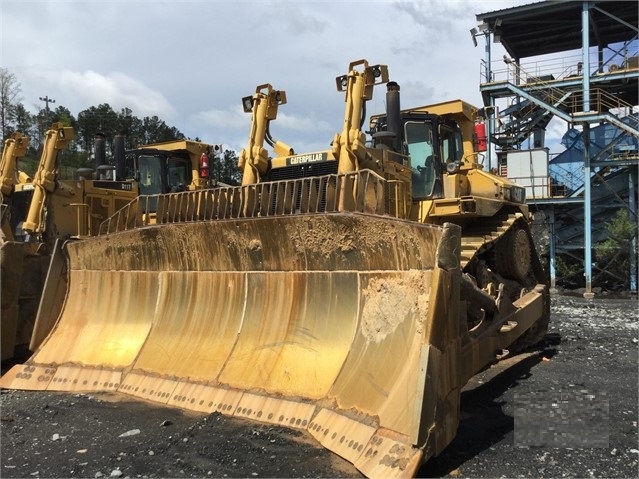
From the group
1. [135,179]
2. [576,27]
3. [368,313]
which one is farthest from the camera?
[576,27]

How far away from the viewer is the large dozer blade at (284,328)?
397 cm

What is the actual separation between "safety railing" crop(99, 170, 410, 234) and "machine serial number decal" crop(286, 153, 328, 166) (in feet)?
3.48

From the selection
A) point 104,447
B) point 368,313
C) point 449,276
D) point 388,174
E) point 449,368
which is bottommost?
point 104,447

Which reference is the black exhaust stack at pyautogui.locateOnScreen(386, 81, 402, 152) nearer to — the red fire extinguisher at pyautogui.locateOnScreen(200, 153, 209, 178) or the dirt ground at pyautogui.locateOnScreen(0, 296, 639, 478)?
the dirt ground at pyautogui.locateOnScreen(0, 296, 639, 478)

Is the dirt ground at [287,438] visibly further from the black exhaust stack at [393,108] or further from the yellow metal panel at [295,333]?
the black exhaust stack at [393,108]

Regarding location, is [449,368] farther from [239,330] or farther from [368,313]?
[239,330]

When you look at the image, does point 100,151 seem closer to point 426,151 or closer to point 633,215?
point 426,151

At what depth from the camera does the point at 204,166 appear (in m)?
10.9

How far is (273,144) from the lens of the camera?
7.94m

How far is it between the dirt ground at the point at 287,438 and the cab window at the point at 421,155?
243 centimetres

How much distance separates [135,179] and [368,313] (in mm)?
7003

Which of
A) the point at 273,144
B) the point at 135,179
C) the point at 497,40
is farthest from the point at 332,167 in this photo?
the point at 497,40

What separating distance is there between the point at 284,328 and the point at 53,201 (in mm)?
4602

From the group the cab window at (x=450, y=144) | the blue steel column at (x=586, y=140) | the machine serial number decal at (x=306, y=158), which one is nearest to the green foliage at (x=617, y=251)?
the blue steel column at (x=586, y=140)
